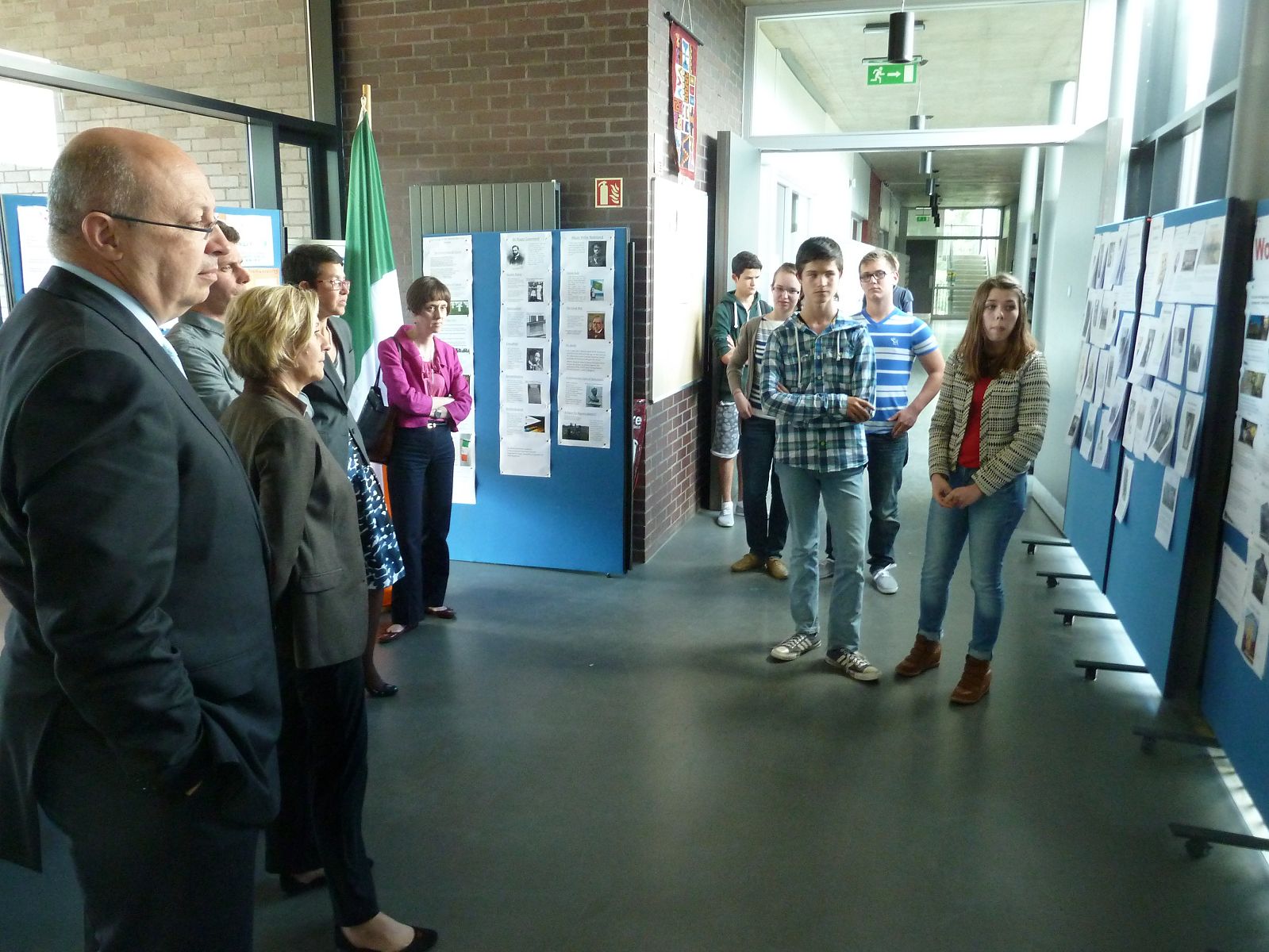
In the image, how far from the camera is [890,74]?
5816mm

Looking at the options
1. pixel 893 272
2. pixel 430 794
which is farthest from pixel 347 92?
pixel 430 794

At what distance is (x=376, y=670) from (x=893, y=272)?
9.31ft

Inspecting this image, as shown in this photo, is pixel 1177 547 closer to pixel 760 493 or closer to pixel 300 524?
pixel 760 493

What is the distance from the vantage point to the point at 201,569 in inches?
49.2

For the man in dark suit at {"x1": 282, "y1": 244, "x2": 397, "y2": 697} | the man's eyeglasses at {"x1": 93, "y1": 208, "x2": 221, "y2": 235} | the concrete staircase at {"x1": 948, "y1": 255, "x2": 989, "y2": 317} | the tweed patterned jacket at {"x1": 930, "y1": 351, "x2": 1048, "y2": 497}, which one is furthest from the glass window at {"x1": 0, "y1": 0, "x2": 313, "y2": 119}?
the concrete staircase at {"x1": 948, "y1": 255, "x2": 989, "y2": 317}

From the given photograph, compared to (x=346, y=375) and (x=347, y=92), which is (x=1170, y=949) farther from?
(x=347, y=92)

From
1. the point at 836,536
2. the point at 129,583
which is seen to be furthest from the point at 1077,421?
the point at 129,583

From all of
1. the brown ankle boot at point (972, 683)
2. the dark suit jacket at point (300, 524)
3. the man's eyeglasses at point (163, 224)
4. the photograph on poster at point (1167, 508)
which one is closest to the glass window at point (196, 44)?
the dark suit jacket at point (300, 524)

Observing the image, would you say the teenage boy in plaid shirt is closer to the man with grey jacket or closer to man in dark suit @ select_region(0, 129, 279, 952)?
the man with grey jacket

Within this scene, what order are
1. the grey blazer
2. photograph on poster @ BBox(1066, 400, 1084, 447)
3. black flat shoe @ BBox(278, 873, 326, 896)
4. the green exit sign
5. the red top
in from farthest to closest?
the green exit sign < photograph on poster @ BBox(1066, 400, 1084, 447) < the red top < the grey blazer < black flat shoe @ BBox(278, 873, 326, 896)

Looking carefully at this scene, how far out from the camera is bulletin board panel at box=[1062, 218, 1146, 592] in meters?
3.82

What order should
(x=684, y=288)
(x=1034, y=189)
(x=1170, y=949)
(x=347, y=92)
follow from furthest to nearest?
(x=1034, y=189)
(x=684, y=288)
(x=347, y=92)
(x=1170, y=949)

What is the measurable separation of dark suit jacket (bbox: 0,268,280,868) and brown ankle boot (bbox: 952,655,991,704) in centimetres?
261

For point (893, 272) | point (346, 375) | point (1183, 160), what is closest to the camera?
point (346, 375)
